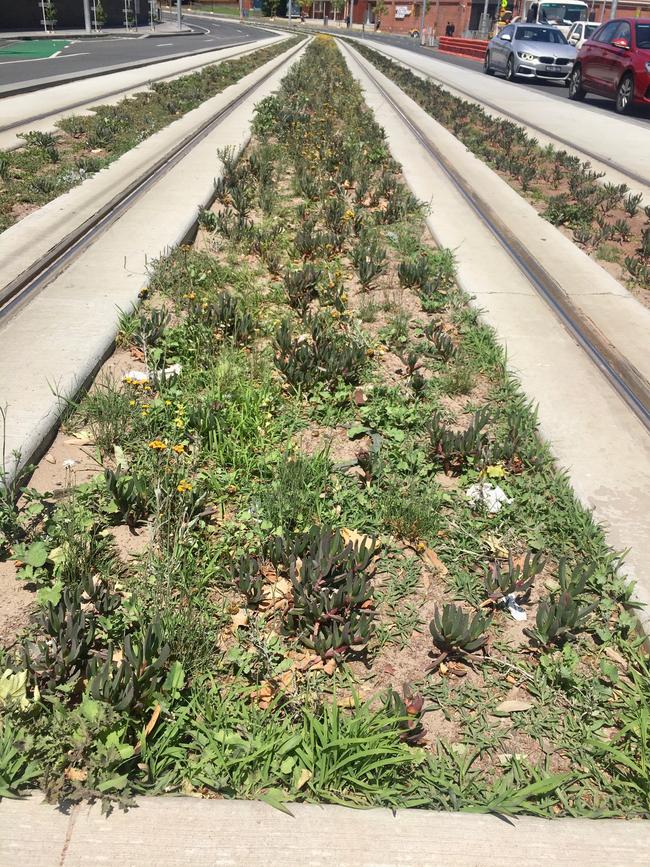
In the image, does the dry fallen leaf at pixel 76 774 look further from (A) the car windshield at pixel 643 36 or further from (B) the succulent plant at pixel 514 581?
(A) the car windshield at pixel 643 36

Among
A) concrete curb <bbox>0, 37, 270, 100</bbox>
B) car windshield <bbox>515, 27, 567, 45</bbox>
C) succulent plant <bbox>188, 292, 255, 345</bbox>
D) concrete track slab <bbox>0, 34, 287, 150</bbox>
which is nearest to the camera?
succulent plant <bbox>188, 292, 255, 345</bbox>

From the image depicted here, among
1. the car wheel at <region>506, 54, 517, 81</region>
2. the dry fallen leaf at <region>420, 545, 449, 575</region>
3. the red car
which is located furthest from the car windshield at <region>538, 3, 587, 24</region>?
the dry fallen leaf at <region>420, 545, 449, 575</region>

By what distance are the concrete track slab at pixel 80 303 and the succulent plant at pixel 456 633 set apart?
218 centimetres

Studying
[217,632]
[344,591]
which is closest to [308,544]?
[344,591]

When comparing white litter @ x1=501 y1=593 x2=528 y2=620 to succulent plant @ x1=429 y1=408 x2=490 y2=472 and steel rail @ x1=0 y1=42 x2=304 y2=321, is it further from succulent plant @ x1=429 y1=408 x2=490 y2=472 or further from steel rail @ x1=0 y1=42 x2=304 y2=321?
steel rail @ x1=0 y1=42 x2=304 y2=321

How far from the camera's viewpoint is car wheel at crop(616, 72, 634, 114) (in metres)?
17.9

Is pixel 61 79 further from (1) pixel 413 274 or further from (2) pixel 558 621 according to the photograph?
(2) pixel 558 621

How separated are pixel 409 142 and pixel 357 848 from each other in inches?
526

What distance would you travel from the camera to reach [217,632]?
2.73m

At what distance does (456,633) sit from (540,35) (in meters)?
31.7

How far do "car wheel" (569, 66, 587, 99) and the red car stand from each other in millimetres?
818

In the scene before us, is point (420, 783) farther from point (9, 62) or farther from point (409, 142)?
point (9, 62)

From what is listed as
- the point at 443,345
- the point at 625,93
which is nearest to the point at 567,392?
the point at 443,345

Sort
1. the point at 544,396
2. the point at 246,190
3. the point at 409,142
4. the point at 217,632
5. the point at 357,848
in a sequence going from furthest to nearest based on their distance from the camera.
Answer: the point at 409,142 → the point at 246,190 → the point at 544,396 → the point at 217,632 → the point at 357,848
